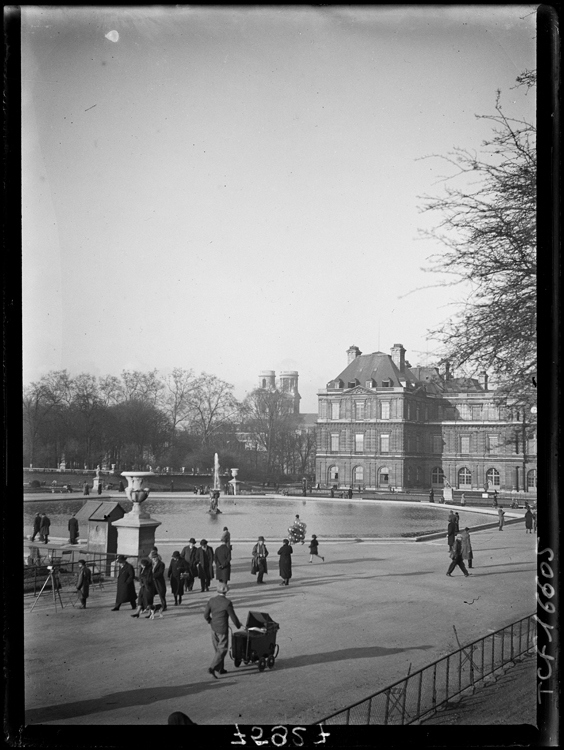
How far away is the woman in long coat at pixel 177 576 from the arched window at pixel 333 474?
16291 millimetres

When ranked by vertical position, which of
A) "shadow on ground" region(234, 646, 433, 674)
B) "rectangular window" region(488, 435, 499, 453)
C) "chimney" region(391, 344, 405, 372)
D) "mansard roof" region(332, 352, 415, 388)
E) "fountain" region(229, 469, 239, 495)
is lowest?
"fountain" region(229, 469, 239, 495)

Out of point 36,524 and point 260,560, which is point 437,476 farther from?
point 36,524

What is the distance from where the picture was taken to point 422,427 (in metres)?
15.0

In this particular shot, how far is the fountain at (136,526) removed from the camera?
39.9 feet

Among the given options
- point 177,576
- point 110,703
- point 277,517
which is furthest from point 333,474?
Result: point 110,703

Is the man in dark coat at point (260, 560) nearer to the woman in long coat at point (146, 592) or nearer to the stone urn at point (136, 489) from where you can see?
the stone urn at point (136, 489)

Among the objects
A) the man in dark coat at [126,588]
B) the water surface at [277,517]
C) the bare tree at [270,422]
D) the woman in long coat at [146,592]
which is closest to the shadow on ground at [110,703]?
the woman in long coat at [146,592]

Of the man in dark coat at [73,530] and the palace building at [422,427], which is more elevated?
the palace building at [422,427]

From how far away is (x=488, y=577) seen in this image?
11.2 meters

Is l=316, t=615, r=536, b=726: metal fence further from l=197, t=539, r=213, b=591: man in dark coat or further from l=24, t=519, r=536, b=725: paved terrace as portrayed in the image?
l=197, t=539, r=213, b=591: man in dark coat

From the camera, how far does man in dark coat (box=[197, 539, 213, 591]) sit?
37.0 feet

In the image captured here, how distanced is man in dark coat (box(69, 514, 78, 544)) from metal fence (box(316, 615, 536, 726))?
777 centimetres

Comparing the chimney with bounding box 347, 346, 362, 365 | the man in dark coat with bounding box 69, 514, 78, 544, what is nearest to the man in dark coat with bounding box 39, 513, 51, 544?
the man in dark coat with bounding box 69, 514, 78, 544

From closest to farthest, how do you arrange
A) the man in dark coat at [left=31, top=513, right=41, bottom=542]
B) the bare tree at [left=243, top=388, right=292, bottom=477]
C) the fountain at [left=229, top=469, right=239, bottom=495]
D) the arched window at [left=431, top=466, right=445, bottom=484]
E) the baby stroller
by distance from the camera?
1. the baby stroller
2. the man in dark coat at [left=31, top=513, right=41, bottom=542]
3. the arched window at [left=431, top=466, right=445, bottom=484]
4. the bare tree at [left=243, top=388, right=292, bottom=477]
5. the fountain at [left=229, top=469, right=239, bottom=495]
